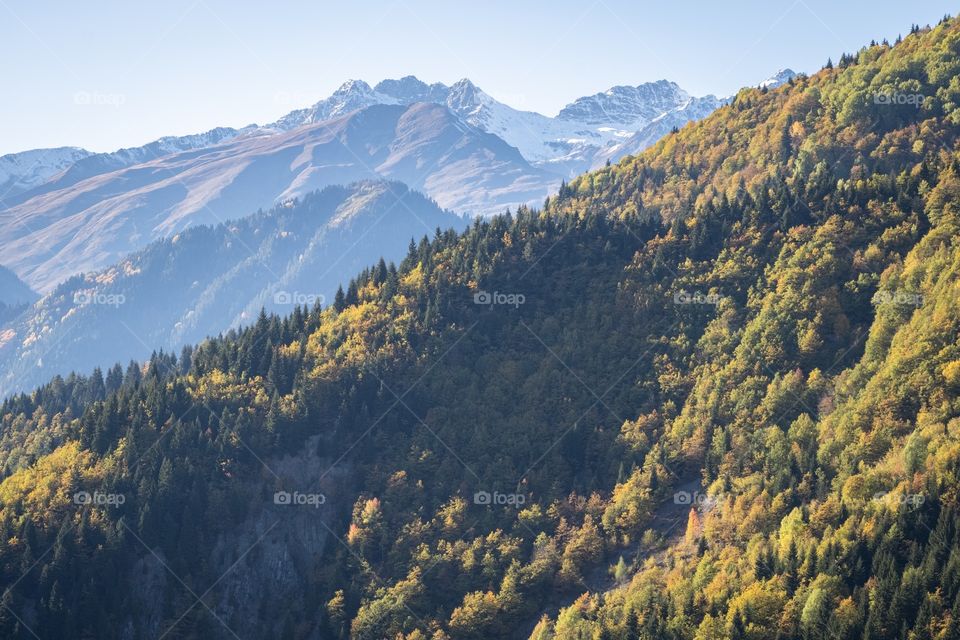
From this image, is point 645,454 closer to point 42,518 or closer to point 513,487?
point 513,487

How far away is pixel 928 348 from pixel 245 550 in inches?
4474

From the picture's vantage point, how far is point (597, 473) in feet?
571

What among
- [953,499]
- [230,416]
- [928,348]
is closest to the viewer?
[953,499]

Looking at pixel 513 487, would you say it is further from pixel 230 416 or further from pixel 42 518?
pixel 42 518

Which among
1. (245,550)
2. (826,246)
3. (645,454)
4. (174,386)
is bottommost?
(245,550)

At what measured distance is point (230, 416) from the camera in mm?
190375

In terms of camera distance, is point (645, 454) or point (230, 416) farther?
point (230, 416)

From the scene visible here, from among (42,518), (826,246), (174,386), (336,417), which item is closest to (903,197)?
→ (826,246)

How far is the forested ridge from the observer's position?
437 feet

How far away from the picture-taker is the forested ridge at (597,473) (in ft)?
437

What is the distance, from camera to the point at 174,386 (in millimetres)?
198625

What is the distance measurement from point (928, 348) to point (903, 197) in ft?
134

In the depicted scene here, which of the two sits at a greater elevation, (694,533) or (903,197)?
(903,197)

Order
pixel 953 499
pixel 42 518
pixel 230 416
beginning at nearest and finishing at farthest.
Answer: pixel 953 499, pixel 42 518, pixel 230 416
